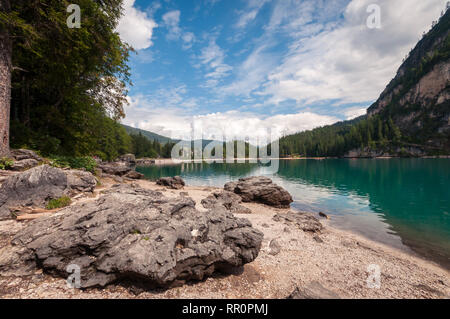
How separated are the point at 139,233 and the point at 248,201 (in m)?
16.3

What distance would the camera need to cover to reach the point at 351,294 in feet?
19.1

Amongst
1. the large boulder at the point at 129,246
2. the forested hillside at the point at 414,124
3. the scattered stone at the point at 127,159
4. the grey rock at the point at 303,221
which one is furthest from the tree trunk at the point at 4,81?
the forested hillside at the point at 414,124

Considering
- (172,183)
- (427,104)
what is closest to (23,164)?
(172,183)

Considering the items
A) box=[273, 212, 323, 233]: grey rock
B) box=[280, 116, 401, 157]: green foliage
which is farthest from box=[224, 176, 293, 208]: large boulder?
box=[280, 116, 401, 157]: green foliage

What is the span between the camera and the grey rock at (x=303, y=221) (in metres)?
12.7

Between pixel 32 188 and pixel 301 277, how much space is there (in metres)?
11.6

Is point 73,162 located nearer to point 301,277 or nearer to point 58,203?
point 58,203

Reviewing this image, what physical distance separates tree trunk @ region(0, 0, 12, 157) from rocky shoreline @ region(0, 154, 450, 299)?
4.32 meters

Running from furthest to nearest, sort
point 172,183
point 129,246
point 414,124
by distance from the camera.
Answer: point 414,124
point 172,183
point 129,246

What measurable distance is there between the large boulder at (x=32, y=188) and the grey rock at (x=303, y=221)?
44.8 ft

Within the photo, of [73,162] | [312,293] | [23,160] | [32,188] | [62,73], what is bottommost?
[312,293]

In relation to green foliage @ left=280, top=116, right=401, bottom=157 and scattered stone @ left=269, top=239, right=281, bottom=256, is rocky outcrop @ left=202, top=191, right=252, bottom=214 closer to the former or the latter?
scattered stone @ left=269, top=239, right=281, bottom=256

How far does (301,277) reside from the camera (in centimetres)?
654
